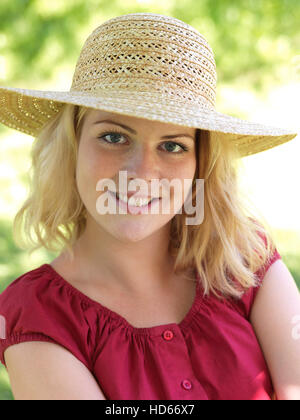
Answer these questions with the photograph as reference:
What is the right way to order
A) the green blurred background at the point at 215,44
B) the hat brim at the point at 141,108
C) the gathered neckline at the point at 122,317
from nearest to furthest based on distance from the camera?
the hat brim at the point at 141,108
the gathered neckline at the point at 122,317
the green blurred background at the point at 215,44

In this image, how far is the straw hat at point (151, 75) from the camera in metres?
1.58

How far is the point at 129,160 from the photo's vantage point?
1688mm

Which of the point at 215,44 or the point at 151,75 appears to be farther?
A: the point at 215,44

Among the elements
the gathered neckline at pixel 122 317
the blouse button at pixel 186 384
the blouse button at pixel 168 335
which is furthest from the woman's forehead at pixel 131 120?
the blouse button at pixel 186 384

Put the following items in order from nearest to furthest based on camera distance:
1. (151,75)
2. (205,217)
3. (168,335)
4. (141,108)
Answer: (141,108) < (151,75) < (168,335) < (205,217)

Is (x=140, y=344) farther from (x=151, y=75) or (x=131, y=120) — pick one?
(x=151, y=75)

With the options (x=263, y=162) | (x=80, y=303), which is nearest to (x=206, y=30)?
(x=263, y=162)

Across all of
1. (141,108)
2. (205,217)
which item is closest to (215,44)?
(205,217)

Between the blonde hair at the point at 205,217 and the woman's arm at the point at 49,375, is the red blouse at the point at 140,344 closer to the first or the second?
the woman's arm at the point at 49,375

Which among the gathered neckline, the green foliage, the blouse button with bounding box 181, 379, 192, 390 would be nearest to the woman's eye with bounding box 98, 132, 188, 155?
the gathered neckline

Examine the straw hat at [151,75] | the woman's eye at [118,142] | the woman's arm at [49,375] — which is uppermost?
the straw hat at [151,75]

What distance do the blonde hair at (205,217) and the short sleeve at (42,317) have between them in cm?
21

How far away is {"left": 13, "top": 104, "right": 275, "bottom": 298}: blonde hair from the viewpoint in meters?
1.93

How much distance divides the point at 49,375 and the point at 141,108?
2.50ft
